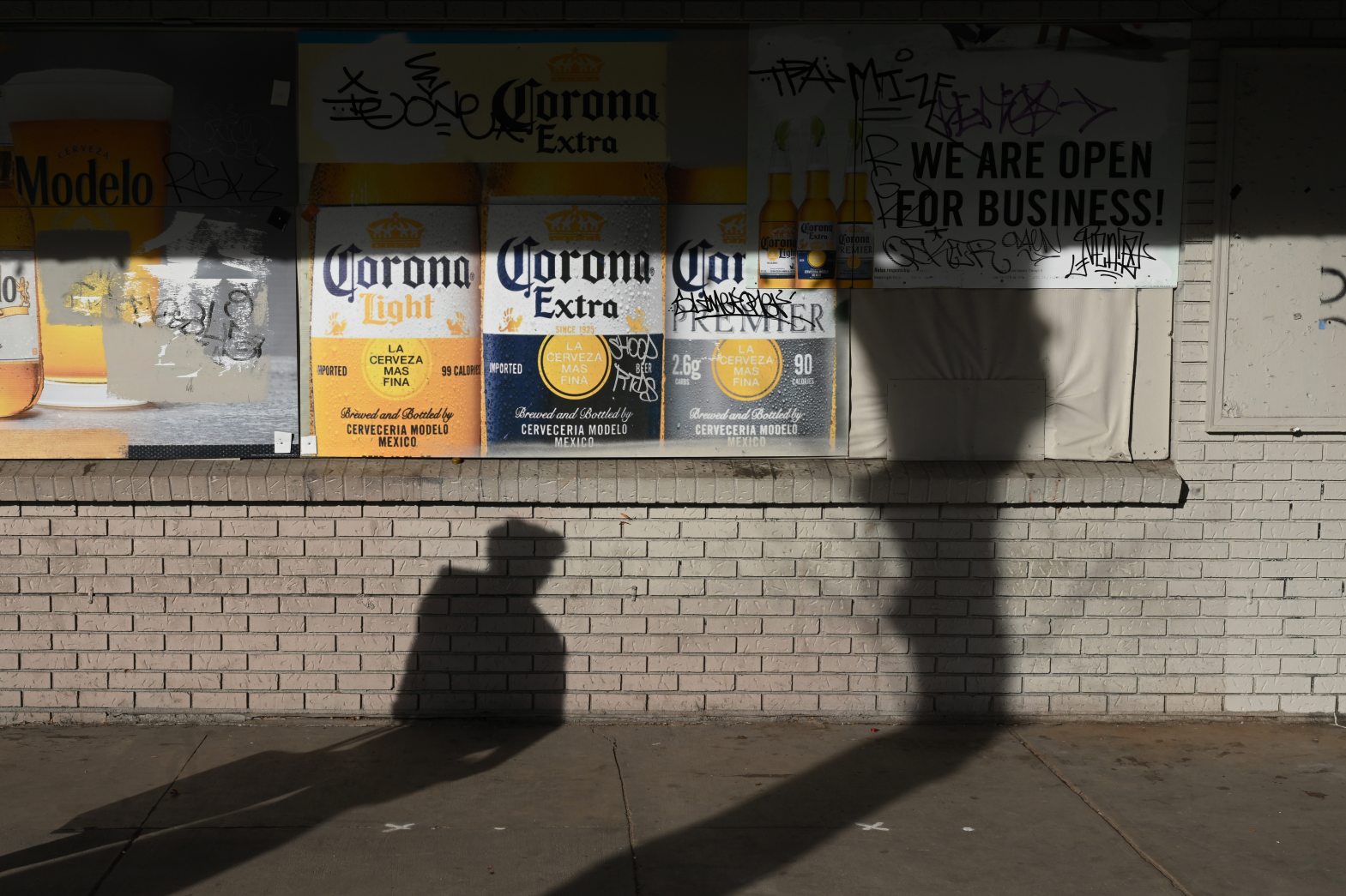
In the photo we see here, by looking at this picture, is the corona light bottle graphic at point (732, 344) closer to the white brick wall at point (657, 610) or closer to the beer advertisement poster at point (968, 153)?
the beer advertisement poster at point (968, 153)

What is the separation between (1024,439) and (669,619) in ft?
5.94

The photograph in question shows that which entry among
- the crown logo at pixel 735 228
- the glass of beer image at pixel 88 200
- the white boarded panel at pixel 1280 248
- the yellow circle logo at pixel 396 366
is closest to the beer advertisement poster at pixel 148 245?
the glass of beer image at pixel 88 200

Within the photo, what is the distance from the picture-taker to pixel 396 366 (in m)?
5.18

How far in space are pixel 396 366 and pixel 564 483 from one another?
910mm

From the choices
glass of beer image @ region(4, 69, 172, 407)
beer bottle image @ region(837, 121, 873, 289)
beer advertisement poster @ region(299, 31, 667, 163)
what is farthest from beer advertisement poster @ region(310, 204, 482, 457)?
beer bottle image @ region(837, 121, 873, 289)

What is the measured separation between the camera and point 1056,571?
5.30 metres

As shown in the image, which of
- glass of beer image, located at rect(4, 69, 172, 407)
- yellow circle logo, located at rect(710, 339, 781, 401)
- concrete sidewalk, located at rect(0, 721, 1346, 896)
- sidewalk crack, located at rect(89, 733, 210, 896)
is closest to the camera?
sidewalk crack, located at rect(89, 733, 210, 896)

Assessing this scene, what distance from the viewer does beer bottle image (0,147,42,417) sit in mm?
5082

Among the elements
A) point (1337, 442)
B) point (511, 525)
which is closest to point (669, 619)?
point (511, 525)

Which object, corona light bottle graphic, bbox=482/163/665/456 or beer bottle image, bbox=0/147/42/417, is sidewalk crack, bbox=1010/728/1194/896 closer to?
corona light bottle graphic, bbox=482/163/665/456

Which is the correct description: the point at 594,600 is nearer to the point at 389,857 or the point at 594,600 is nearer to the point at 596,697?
the point at 596,697

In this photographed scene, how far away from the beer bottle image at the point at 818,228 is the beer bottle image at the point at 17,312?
11.0ft

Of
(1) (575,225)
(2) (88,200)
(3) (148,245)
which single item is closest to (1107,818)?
(1) (575,225)

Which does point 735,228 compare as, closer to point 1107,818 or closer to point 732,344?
point 732,344
